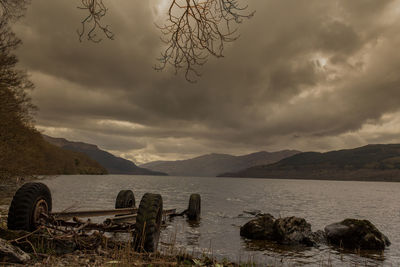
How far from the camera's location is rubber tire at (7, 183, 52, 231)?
6.65m

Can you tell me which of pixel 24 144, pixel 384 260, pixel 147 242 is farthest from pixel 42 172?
pixel 384 260

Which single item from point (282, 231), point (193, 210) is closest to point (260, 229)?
point (282, 231)

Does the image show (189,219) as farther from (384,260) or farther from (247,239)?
(384,260)

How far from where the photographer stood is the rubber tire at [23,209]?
665 centimetres

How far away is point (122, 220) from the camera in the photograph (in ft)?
30.9

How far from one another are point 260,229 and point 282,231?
4.20 ft

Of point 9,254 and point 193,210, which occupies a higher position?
point 9,254

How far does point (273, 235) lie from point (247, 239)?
152cm

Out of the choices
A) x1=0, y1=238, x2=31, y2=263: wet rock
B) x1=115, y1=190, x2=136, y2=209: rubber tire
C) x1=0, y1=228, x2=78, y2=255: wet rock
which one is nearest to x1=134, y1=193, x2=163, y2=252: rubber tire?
x1=0, y1=228, x2=78, y2=255: wet rock

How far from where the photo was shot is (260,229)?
15148 mm

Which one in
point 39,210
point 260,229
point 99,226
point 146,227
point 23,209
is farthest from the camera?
point 260,229

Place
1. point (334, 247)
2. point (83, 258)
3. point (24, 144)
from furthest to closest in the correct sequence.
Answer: point (24, 144)
point (334, 247)
point (83, 258)

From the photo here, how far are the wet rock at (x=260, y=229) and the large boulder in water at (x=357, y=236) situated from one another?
11.9ft

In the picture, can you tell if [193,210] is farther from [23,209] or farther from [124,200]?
[23,209]
